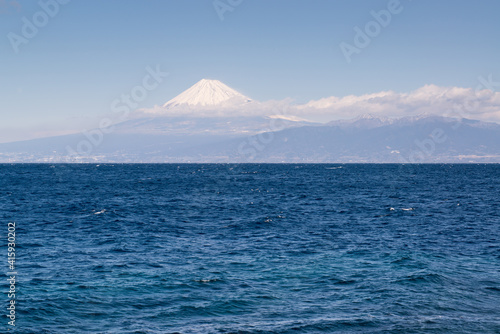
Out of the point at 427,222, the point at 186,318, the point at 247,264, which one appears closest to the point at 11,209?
the point at 247,264

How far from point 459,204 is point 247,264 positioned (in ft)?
184

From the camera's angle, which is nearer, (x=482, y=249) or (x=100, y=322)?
(x=100, y=322)

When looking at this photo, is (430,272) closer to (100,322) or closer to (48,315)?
(100,322)

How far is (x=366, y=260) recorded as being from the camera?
118ft

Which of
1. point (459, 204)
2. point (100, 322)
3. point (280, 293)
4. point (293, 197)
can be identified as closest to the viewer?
point (100, 322)

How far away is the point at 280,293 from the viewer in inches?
1094

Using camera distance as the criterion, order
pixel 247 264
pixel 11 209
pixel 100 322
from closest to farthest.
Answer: pixel 100 322 → pixel 247 264 → pixel 11 209

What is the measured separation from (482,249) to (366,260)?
12134 millimetres

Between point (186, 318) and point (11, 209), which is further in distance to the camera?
point (11, 209)

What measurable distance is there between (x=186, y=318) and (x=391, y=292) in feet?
42.1

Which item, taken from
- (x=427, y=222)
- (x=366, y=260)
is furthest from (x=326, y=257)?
(x=427, y=222)

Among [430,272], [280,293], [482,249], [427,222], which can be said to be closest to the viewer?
[280,293]

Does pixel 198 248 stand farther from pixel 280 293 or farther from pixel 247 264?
pixel 280 293

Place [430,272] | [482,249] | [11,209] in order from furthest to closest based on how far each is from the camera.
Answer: [11,209] → [482,249] → [430,272]
